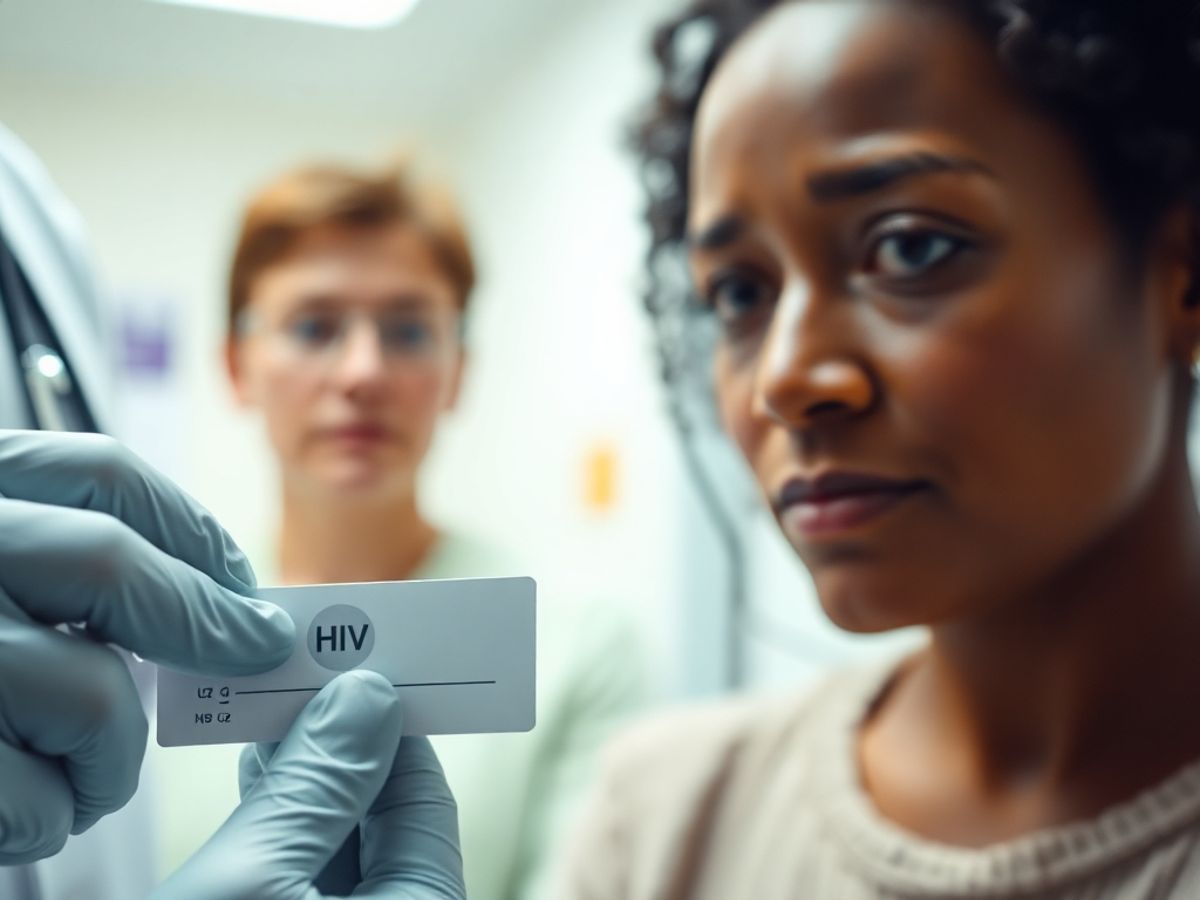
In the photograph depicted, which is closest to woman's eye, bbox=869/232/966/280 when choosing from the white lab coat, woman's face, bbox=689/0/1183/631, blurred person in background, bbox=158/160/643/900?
woman's face, bbox=689/0/1183/631

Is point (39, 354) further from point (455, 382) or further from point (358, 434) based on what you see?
point (455, 382)

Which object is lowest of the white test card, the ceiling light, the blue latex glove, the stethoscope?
the blue latex glove

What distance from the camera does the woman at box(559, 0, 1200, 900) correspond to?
19.1 inches

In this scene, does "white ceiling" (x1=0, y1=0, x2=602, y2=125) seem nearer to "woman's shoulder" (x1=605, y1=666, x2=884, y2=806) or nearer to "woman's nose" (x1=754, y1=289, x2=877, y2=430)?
"woman's nose" (x1=754, y1=289, x2=877, y2=430)

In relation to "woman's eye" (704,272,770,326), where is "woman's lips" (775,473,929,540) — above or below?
below

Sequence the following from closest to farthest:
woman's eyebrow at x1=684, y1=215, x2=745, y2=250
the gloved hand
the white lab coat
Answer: the gloved hand → the white lab coat → woman's eyebrow at x1=684, y1=215, x2=745, y2=250

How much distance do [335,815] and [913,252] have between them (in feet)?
1.22

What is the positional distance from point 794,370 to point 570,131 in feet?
4.07

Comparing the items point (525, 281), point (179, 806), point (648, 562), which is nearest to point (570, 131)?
point (525, 281)

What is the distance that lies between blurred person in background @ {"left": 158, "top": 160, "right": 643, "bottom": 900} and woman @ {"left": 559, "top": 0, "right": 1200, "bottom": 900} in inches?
7.5

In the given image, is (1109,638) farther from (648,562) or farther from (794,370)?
(648,562)

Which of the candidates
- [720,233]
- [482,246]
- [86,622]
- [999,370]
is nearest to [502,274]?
[482,246]

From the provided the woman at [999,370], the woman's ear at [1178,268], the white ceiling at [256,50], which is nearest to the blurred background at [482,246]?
the white ceiling at [256,50]

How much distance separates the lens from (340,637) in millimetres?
361
